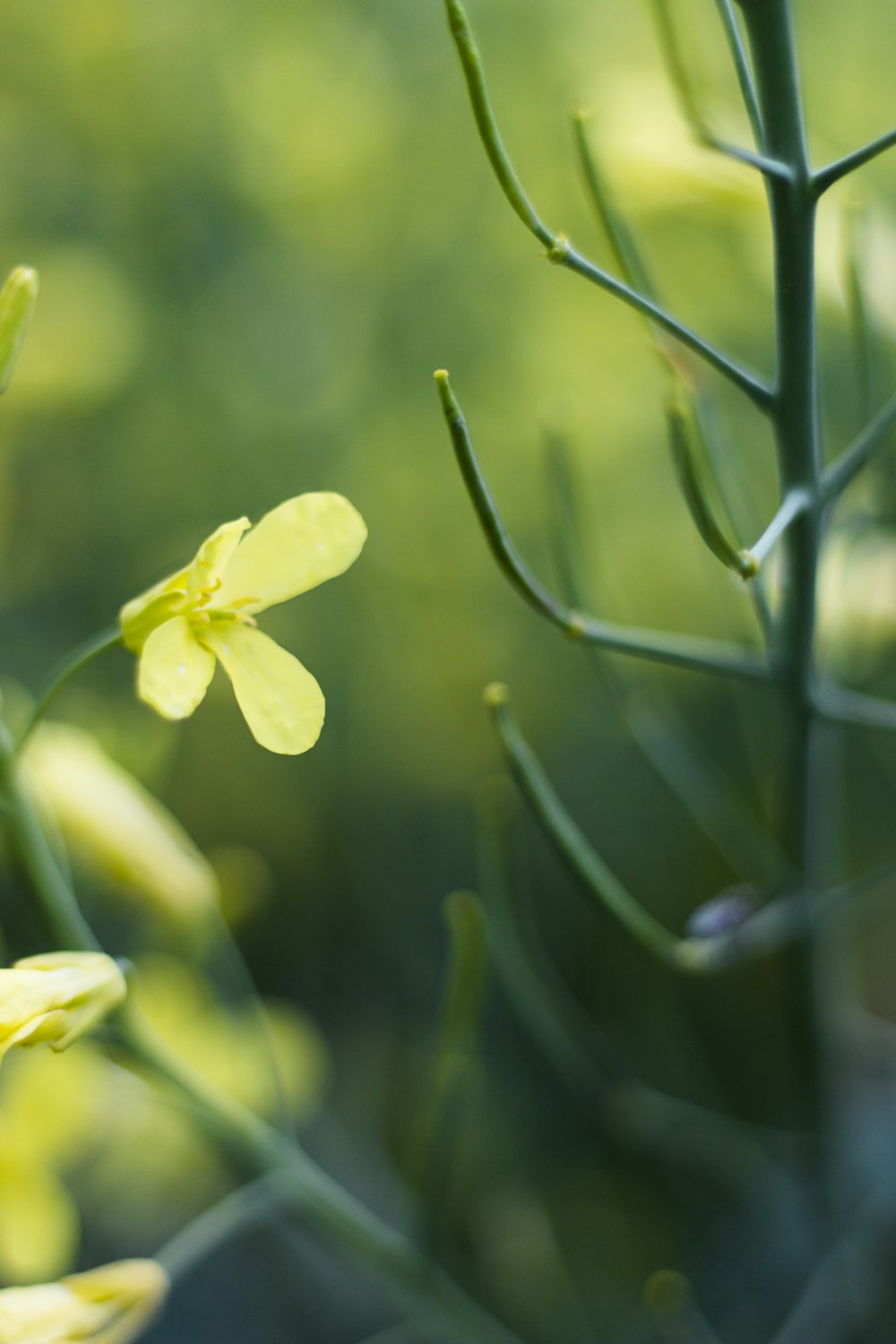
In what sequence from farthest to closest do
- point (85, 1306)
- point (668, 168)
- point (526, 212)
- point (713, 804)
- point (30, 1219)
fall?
point (713, 804)
point (668, 168)
point (30, 1219)
point (85, 1306)
point (526, 212)

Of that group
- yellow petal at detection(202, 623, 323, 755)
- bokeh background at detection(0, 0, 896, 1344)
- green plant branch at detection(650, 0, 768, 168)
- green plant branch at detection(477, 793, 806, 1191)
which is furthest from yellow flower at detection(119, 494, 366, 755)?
bokeh background at detection(0, 0, 896, 1344)

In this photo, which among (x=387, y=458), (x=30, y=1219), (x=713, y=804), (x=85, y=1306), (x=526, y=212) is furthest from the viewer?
(x=387, y=458)

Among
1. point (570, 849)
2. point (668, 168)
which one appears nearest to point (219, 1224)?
point (570, 849)

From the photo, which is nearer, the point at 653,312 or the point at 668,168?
the point at 653,312

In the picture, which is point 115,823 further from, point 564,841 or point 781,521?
point 781,521

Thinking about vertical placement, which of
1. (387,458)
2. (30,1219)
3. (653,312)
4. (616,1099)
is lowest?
(616,1099)

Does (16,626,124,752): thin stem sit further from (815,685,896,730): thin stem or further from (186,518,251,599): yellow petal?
(815,685,896,730): thin stem

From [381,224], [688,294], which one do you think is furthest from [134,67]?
[688,294]
